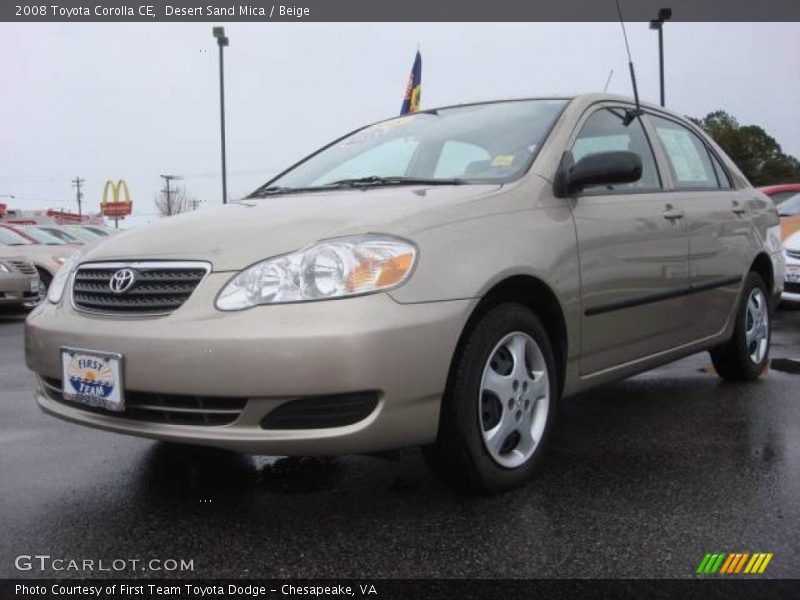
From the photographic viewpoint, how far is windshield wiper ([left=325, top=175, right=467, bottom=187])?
10.4 ft

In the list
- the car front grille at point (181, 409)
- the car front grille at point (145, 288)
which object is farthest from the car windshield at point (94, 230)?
the car front grille at point (181, 409)

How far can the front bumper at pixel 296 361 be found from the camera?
2314mm

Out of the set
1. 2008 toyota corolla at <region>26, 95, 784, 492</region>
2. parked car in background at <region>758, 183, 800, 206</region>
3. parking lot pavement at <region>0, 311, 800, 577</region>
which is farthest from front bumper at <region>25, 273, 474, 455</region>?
parked car in background at <region>758, 183, 800, 206</region>

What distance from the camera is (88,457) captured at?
11.0 feet

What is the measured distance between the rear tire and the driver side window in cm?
114

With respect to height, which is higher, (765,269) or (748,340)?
(765,269)

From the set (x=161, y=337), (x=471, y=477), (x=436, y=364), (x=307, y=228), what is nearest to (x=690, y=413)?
(x=471, y=477)

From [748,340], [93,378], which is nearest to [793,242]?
[748,340]

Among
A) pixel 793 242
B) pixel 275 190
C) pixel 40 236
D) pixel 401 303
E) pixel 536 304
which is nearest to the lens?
pixel 401 303

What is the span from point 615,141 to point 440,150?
876mm

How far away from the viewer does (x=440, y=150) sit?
357 cm

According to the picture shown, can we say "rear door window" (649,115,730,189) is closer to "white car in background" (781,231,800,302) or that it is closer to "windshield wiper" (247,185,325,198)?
"windshield wiper" (247,185,325,198)

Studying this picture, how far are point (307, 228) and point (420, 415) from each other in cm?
74

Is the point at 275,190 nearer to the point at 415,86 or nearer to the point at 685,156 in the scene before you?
the point at 685,156
